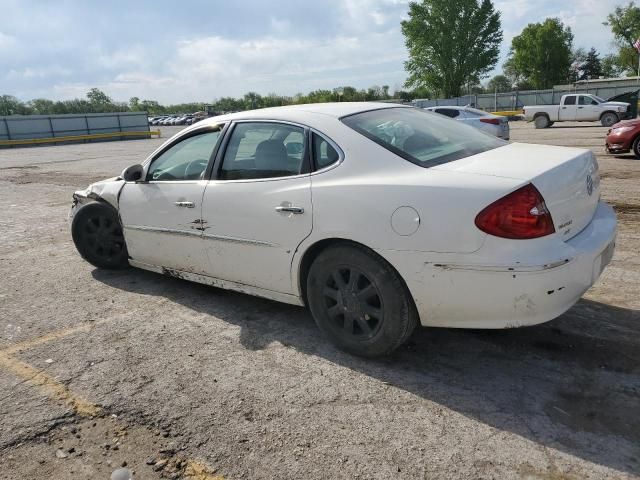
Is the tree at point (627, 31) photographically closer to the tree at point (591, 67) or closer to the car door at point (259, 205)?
the tree at point (591, 67)

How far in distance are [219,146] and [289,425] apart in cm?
221

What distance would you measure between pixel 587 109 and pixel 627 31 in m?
67.4

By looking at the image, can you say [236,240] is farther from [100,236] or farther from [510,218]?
[100,236]

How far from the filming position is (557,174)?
2.89 meters

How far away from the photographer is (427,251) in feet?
9.28

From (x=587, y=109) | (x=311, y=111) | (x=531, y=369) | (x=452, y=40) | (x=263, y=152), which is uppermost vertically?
(x=452, y=40)

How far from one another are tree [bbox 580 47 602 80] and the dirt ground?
11082cm

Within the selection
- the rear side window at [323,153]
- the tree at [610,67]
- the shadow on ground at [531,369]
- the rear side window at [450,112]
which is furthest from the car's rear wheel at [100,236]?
the tree at [610,67]

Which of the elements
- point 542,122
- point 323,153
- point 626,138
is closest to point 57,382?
point 323,153

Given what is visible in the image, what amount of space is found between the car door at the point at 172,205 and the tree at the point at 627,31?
88399 millimetres

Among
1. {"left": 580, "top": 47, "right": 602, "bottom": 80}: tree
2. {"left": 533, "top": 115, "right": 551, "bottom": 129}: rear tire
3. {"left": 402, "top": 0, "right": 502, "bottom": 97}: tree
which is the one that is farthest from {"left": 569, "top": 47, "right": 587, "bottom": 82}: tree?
{"left": 533, "top": 115, "right": 551, "bottom": 129}: rear tire

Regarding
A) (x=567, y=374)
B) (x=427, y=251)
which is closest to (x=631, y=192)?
(x=567, y=374)

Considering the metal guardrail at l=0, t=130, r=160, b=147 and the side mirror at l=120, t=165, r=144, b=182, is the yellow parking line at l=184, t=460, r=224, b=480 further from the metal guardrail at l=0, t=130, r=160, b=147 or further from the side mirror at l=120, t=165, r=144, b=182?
the metal guardrail at l=0, t=130, r=160, b=147

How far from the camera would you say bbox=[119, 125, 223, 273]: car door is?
4.06 metres
